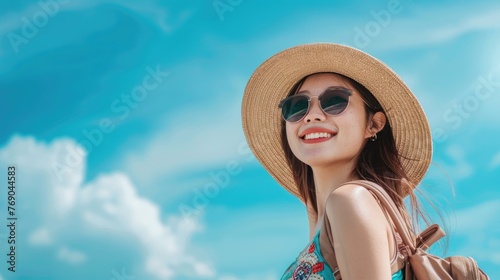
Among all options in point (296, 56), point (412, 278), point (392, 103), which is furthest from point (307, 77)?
point (412, 278)

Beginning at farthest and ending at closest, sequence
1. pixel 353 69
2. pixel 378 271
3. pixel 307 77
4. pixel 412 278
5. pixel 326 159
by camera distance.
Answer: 1. pixel 307 77
2. pixel 353 69
3. pixel 326 159
4. pixel 412 278
5. pixel 378 271

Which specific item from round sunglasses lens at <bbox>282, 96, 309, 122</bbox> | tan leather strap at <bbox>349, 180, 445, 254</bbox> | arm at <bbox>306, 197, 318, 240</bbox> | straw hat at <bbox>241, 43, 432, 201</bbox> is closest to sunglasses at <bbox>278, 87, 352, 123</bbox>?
round sunglasses lens at <bbox>282, 96, 309, 122</bbox>

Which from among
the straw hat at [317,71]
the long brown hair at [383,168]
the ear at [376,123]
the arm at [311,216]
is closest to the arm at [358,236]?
the long brown hair at [383,168]

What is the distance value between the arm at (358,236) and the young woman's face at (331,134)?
56 centimetres

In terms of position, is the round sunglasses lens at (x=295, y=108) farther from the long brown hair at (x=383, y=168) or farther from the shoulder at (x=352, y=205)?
the shoulder at (x=352, y=205)

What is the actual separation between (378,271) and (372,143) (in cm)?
116

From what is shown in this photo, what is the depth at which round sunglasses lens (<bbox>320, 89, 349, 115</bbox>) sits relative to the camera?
12.0 ft

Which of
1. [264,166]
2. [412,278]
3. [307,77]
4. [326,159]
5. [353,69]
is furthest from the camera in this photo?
[264,166]

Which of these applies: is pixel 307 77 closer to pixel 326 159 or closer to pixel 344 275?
pixel 326 159

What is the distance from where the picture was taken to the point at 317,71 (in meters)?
4.05

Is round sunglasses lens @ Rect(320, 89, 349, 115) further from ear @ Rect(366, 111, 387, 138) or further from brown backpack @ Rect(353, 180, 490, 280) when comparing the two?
brown backpack @ Rect(353, 180, 490, 280)

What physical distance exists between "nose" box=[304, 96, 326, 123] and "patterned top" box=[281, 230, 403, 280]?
697mm

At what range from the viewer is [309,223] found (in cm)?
433

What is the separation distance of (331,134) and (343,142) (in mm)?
77
